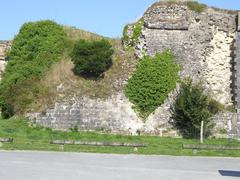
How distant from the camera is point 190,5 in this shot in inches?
1212

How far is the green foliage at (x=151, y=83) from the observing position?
28.8 metres

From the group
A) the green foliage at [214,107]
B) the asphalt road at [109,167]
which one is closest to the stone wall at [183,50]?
the green foliage at [214,107]

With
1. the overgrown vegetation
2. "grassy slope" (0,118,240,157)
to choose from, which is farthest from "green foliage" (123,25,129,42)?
"grassy slope" (0,118,240,157)

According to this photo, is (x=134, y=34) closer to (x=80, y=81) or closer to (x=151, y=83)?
(x=151, y=83)

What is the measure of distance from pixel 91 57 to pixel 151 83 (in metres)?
3.88

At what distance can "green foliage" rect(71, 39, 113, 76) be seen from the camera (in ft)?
97.0

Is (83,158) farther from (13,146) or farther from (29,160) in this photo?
(13,146)

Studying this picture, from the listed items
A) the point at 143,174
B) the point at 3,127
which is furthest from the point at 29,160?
the point at 3,127

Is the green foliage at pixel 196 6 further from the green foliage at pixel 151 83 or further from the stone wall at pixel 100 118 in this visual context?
the stone wall at pixel 100 118

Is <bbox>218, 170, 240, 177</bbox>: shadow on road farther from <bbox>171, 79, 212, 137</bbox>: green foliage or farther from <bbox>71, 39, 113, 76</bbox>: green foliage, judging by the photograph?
<bbox>71, 39, 113, 76</bbox>: green foliage

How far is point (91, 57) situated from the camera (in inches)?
1158

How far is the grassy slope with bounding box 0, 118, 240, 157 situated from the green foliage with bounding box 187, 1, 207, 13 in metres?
8.59

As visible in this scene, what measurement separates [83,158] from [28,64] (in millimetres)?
15630

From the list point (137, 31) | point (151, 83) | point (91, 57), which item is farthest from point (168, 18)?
point (91, 57)
